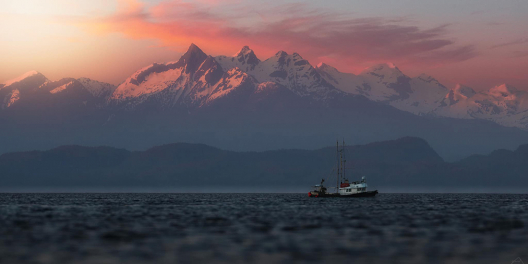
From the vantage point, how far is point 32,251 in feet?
239

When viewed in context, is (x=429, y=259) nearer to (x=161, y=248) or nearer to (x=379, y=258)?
→ (x=379, y=258)

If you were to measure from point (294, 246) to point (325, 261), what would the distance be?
1289 centimetres

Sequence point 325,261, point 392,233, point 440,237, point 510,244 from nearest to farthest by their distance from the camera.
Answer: point 325,261
point 510,244
point 440,237
point 392,233

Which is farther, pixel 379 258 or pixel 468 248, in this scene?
pixel 468 248

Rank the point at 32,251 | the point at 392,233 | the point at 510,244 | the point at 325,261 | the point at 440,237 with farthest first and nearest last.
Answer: the point at 392,233 < the point at 440,237 < the point at 510,244 < the point at 32,251 < the point at 325,261

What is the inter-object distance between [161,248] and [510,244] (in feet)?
121

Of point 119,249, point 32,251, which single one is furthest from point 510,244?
point 32,251

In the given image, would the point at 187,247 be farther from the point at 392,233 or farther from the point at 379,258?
the point at 392,233

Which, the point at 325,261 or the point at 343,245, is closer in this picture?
the point at 325,261

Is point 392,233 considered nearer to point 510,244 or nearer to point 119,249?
point 510,244

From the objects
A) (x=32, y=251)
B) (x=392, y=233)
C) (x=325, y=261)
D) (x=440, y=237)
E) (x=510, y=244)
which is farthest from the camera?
(x=392, y=233)

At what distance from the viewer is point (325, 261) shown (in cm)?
6338

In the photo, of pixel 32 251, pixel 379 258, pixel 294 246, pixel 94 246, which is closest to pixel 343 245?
pixel 294 246

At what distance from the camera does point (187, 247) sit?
75.8 metres
